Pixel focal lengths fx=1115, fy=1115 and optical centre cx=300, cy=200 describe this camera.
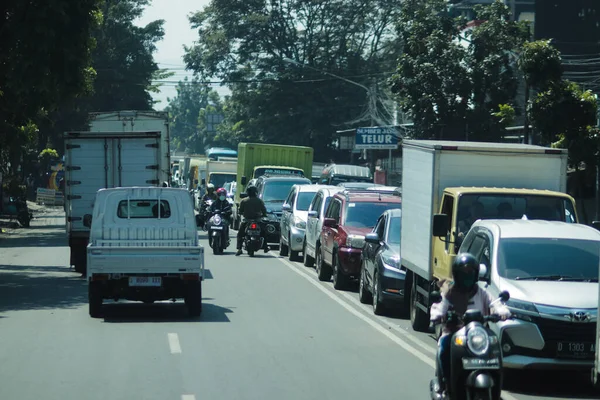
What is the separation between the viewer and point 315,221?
971 inches

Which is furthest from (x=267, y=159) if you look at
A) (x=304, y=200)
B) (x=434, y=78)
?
(x=304, y=200)

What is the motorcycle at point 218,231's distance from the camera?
2898 centimetres

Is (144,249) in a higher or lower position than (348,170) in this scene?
higher

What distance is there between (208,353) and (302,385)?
7.52ft

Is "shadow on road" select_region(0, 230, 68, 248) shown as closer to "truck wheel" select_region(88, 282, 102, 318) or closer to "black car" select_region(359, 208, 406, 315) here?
"black car" select_region(359, 208, 406, 315)

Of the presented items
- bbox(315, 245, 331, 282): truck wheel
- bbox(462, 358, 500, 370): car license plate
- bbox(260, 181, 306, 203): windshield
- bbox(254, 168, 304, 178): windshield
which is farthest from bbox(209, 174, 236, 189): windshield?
bbox(462, 358, 500, 370): car license plate

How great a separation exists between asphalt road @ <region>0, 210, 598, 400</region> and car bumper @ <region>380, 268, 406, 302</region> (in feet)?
1.36

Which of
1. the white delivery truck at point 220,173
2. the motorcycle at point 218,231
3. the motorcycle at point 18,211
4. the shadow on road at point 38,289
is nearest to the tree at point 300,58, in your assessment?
the white delivery truck at point 220,173

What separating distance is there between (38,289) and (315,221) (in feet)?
21.5

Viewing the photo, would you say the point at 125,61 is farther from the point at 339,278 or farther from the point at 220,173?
the point at 339,278

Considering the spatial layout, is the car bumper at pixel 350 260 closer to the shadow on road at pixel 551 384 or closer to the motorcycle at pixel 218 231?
the shadow on road at pixel 551 384

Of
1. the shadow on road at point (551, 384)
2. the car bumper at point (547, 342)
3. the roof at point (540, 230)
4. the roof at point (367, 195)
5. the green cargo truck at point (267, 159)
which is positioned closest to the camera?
the car bumper at point (547, 342)

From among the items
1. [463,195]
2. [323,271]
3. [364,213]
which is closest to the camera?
[463,195]

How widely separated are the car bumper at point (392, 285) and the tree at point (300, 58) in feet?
173
